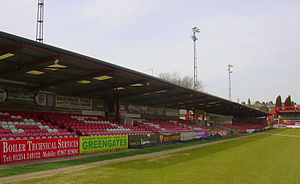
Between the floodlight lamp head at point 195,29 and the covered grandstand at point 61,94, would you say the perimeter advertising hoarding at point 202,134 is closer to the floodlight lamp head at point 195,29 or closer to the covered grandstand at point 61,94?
the covered grandstand at point 61,94

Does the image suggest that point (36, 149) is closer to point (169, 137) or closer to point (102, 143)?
point (102, 143)

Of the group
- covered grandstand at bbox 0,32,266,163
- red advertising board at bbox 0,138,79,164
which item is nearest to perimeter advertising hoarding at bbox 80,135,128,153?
covered grandstand at bbox 0,32,266,163

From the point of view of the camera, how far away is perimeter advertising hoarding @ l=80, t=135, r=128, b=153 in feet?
51.6

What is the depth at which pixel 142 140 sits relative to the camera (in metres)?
20.9

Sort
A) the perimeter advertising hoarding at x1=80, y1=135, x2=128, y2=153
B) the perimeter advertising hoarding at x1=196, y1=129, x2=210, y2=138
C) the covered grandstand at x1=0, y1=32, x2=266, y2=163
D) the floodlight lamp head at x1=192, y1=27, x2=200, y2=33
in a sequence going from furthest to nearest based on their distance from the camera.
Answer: the floodlight lamp head at x1=192, y1=27, x2=200, y2=33, the perimeter advertising hoarding at x1=196, y1=129, x2=210, y2=138, the perimeter advertising hoarding at x1=80, y1=135, x2=128, y2=153, the covered grandstand at x1=0, y1=32, x2=266, y2=163

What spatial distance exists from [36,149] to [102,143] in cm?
485

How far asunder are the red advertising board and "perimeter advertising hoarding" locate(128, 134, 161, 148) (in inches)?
214

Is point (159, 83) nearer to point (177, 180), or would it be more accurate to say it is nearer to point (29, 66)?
point (29, 66)

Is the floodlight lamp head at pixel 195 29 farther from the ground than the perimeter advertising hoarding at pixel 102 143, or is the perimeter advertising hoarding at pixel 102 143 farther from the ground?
the floodlight lamp head at pixel 195 29

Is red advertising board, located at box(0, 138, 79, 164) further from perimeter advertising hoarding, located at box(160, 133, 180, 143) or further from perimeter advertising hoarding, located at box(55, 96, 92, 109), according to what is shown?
perimeter advertising hoarding, located at box(160, 133, 180, 143)

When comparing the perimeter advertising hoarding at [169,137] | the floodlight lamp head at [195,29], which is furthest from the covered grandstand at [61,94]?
the floodlight lamp head at [195,29]

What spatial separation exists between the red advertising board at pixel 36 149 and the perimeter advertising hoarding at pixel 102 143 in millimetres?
643

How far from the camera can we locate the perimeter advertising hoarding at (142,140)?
19.8m

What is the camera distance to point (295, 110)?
92.1m
